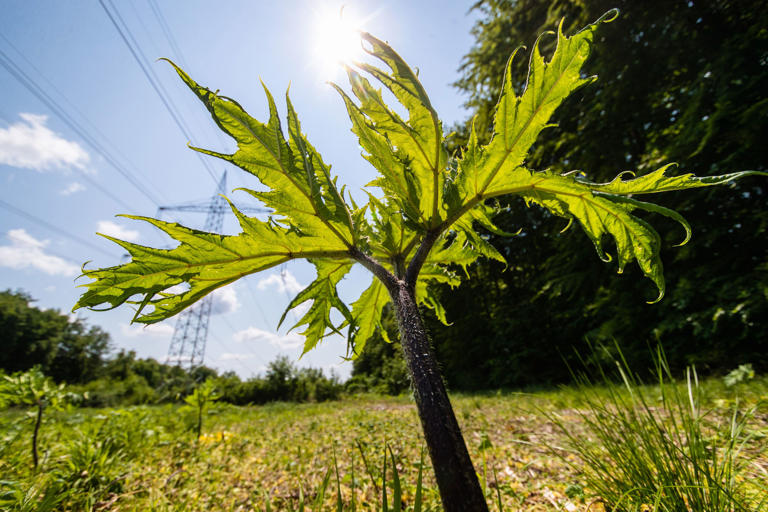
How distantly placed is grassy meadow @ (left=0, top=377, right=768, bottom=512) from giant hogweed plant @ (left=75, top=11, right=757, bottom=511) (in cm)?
47

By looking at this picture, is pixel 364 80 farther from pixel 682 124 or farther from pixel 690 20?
pixel 690 20

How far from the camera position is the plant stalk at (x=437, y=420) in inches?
25.2

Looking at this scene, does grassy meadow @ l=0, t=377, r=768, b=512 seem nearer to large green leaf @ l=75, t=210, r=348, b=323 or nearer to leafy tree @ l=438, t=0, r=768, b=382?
large green leaf @ l=75, t=210, r=348, b=323

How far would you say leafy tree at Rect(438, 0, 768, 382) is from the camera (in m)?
4.28

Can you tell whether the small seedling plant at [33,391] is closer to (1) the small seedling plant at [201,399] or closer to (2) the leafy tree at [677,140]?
(1) the small seedling plant at [201,399]

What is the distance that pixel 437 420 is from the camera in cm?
71

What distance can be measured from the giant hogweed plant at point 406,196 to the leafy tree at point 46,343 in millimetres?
43123

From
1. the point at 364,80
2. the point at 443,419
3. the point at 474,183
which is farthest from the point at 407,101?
Result: the point at 443,419

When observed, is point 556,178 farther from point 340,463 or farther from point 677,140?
point 677,140

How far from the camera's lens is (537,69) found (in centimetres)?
76

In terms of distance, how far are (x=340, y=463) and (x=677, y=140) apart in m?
6.55

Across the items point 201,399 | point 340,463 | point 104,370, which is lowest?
point 340,463

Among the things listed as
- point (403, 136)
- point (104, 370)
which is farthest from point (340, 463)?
point (104, 370)

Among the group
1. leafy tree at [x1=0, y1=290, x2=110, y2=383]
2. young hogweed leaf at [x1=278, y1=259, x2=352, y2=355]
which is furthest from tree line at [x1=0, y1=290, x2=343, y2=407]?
young hogweed leaf at [x1=278, y1=259, x2=352, y2=355]
